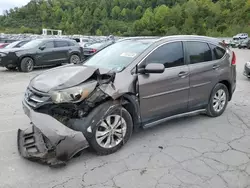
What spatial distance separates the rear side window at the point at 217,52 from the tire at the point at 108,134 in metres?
2.31

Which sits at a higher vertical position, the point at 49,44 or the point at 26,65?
the point at 49,44

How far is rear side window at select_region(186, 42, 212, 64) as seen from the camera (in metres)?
4.26

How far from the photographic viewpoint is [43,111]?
10.5 feet

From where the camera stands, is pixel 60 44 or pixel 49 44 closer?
pixel 49 44

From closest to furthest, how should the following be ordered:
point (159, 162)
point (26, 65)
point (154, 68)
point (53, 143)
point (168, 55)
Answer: point (53, 143), point (159, 162), point (154, 68), point (168, 55), point (26, 65)

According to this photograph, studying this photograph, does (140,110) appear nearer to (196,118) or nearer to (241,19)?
(196,118)

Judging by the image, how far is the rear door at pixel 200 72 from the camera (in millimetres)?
4250

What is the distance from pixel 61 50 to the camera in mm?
12484

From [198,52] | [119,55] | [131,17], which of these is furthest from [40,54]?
[131,17]

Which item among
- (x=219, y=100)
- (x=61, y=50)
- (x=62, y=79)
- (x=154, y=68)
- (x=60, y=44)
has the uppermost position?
(x=154, y=68)

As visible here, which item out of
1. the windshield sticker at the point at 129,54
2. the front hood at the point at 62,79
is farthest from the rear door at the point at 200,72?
the front hood at the point at 62,79

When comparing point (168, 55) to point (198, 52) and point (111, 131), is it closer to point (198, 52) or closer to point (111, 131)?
point (198, 52)

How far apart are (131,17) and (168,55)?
100m

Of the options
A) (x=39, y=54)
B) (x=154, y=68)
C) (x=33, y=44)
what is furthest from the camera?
(x=33, y=44)
